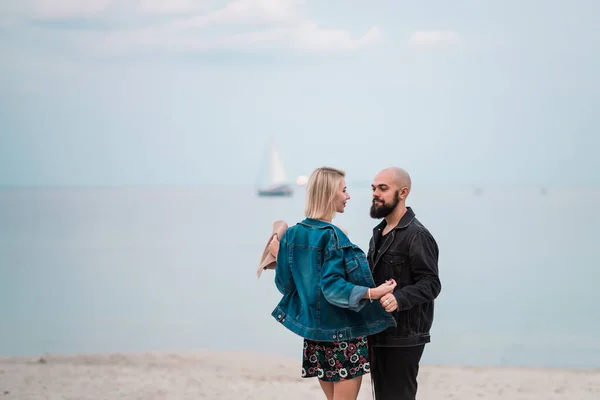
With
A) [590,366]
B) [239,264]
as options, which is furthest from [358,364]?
[239,264]

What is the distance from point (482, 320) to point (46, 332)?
6.86 m

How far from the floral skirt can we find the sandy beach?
101 inches

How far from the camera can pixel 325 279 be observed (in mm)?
2943

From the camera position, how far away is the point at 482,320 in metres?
11.9

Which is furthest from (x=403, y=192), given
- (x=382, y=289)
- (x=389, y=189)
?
(x=382, y=289)

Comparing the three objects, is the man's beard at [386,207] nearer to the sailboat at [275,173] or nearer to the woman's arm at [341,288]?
the woman's arm at [341,288]

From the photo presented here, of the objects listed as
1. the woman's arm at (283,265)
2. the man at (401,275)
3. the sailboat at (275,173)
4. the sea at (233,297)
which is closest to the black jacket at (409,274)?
the man at (401,275)

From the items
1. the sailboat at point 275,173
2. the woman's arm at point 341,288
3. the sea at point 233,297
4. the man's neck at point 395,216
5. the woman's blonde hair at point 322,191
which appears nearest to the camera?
the woman's arm at point 341,288

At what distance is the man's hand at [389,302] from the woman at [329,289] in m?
0.02

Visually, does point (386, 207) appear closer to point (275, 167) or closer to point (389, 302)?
point (389, 302)

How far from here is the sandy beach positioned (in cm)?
560

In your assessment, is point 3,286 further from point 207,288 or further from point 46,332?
point 46,332

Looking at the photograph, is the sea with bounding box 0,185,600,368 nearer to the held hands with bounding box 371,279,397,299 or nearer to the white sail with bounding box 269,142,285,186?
the held hands with bounding box 371,279,397,299

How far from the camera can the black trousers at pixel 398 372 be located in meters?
3.15
